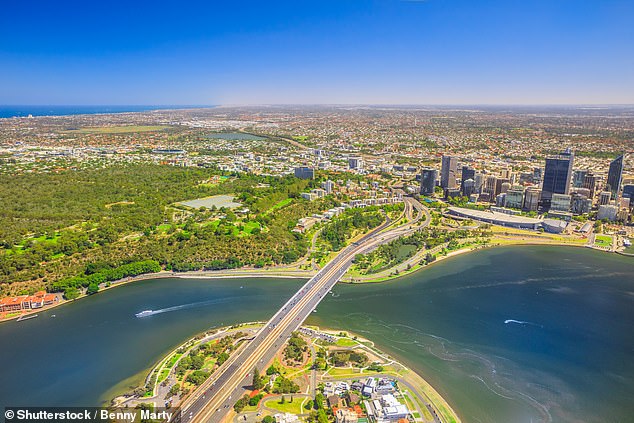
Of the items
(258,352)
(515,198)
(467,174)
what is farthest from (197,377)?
(467,174)

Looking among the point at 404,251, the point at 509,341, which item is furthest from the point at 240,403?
the point at 404,251

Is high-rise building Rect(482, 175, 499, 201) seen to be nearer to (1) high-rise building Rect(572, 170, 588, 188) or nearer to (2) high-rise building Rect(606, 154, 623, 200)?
(1) high-rise building Rect(572, 170, 588, 188)

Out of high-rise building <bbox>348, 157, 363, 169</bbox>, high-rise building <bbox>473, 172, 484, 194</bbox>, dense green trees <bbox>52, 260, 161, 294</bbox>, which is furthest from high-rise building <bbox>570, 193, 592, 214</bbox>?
dense green trees <bbox>52, 260, 161, 294</bbox>

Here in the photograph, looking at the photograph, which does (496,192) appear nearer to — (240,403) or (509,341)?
(509,341)

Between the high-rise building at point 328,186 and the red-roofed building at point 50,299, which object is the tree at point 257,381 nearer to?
the red-roofed building at point 50,299

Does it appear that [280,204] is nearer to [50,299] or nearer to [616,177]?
[50,299]

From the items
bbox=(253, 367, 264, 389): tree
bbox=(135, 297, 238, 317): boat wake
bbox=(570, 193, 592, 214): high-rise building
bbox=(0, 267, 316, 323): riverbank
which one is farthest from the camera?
bbox=(570, 193, 592, 214): high-rise building
